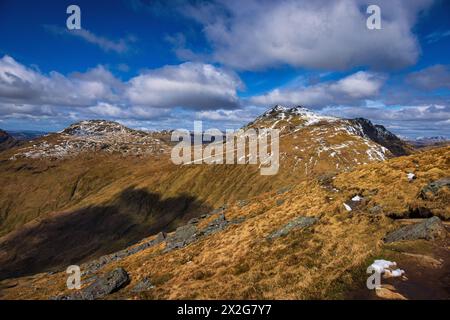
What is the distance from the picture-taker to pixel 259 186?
197 metres

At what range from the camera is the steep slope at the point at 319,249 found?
20.5m

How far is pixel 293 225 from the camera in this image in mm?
36781

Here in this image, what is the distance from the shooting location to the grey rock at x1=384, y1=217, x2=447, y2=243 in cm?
2411

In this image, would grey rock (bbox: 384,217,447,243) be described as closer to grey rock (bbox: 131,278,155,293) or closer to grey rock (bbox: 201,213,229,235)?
grey rock (bbox: 131,278,155,293)

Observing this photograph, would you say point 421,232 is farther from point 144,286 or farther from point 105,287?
point 105,287

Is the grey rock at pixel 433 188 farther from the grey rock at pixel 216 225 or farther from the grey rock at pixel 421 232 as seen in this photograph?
the grey rock at pixel 216 225

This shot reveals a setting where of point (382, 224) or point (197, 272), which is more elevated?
point (382, 224)

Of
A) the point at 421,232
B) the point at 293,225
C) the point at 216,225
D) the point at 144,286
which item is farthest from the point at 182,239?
the point at 421,232

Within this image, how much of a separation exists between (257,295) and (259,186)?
6978 inches

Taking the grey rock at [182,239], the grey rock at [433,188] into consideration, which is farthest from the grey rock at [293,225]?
the grey rock at [182,239]

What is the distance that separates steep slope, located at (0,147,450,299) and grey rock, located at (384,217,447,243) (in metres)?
0.51

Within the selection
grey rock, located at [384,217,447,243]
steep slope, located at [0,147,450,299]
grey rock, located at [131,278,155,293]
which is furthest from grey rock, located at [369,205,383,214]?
grey rock, located at [131,278,155,293]
